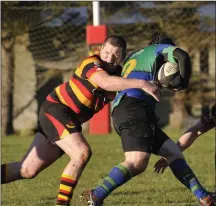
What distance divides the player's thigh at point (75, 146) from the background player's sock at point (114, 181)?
0.30 meters

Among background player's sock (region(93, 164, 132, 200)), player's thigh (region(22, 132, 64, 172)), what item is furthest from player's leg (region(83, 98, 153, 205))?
player's thigh (region(22, 132, 64, 172))

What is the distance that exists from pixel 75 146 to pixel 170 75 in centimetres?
99

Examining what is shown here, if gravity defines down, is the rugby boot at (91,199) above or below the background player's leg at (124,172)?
below

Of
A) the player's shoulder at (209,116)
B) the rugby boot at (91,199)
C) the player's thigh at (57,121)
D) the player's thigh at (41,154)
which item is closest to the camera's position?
the rugby boot at (91,199)

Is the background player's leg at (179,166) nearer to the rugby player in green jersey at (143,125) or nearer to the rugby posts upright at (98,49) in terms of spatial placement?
the rugby player in green jersey at (143,125)

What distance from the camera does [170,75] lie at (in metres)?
5.71

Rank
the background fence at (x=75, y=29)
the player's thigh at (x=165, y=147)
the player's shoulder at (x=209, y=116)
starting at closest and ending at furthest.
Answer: the player's thigh at (x=165, y=147) → the player's shoulder at (x=209, y=116) → the background fence at (x=75, y=29)

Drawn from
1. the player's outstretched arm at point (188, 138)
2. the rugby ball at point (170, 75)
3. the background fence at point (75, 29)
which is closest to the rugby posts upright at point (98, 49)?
the background fence at point (75, 29)

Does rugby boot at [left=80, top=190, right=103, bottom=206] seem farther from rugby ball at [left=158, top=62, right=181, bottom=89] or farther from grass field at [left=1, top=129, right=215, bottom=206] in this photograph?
rugby ball at [left=158, top=62, right=181, bottom=89]

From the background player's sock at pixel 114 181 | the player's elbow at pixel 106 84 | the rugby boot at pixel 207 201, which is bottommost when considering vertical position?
the rugby boot at pixel 207 201

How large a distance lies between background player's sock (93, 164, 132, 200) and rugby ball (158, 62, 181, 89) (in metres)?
0.82

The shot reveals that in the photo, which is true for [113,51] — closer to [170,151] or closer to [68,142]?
[68,142]

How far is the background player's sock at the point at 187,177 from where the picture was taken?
228 inches

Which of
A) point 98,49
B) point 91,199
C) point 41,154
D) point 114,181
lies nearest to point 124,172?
point 114,181
